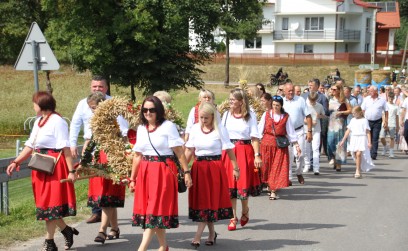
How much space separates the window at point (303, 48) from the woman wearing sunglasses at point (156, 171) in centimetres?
7332

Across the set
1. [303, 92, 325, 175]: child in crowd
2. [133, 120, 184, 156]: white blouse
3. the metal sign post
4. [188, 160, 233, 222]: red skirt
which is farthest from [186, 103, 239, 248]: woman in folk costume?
[303, 92, 325, 175]: child in crowd

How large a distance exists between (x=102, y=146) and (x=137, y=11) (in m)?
14.2

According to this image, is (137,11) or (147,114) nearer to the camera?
(147,114)

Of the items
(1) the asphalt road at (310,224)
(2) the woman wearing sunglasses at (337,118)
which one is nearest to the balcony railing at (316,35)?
(2) the woman wearing sunglasses at (337,118)

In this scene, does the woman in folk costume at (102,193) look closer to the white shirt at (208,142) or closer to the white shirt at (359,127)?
the white shirt at (208,142)

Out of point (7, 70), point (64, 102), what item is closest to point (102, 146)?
point (64, 102)

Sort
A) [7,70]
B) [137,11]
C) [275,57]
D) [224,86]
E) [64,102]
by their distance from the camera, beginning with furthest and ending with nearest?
1. [275,57]
2. [7,70]
3. [224,86]
4. [64,102]
5. [137,11]

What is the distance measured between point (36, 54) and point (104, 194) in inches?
143

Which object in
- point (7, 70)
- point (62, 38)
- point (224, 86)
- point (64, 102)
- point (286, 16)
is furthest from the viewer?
point (286, 16)

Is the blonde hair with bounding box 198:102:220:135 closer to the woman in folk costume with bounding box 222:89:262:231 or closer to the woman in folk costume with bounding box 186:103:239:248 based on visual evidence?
the woman in folk costume with bounding box 186:103:239:248

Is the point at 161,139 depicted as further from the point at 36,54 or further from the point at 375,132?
the point at 375,132

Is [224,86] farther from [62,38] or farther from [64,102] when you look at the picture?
[62,38]

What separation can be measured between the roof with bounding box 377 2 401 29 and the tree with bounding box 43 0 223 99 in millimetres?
70087

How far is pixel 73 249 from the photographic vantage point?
876cm
